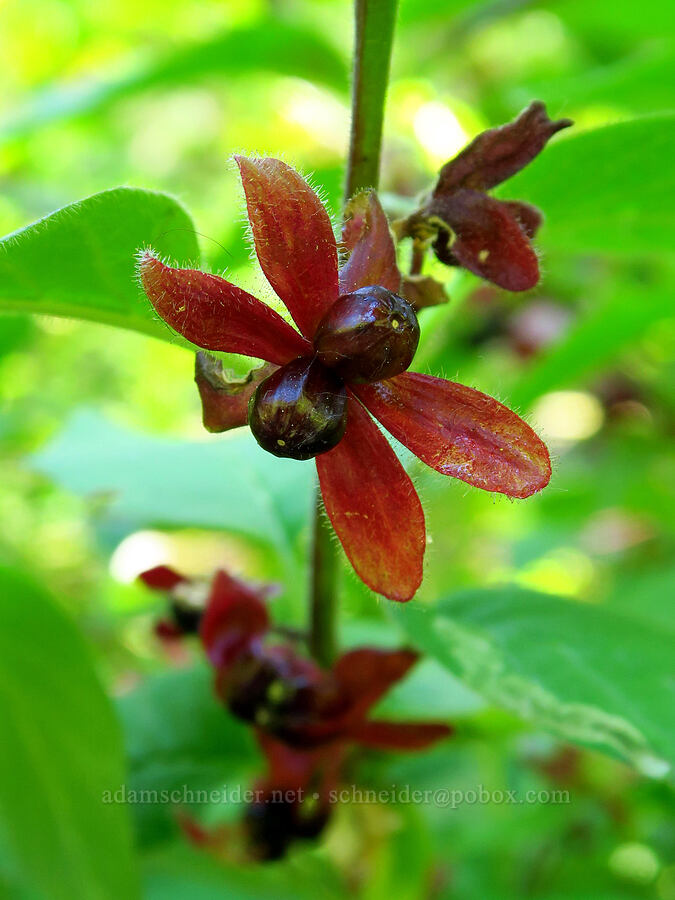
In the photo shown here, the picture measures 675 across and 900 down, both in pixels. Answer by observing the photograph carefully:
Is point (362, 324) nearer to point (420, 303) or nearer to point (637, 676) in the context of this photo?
point (420, 303)

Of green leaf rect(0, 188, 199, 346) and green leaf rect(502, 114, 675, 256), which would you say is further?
green leaf rect(502, 114, 675, 256)

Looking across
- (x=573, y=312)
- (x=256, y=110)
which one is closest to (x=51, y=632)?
(x=573, y=312)

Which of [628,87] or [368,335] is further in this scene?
[628,87]

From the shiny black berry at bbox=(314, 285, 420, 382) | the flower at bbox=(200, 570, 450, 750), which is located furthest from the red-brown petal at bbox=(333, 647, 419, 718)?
the shiny black berry at bbox=(314, 285, 420, 382)

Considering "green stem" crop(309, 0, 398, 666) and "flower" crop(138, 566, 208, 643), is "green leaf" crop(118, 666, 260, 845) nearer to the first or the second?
"flower" crop(138, 566, 208, 643)

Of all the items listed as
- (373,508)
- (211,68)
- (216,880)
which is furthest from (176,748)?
(211,68)

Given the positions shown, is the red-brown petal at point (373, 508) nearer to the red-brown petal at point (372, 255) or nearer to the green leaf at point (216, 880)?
the red-brown petal at point (372, 255)

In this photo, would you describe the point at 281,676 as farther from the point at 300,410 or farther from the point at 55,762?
the point at 300,410

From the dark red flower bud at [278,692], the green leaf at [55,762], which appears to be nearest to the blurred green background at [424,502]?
the green leaf at [55,762]
